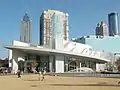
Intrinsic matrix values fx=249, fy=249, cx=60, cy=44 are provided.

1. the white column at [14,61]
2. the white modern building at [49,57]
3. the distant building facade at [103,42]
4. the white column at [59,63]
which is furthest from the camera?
the distant building facade at [103,42]

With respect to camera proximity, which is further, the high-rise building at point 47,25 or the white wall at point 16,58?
the high-rise building at point 47,25

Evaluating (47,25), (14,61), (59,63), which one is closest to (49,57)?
(59,63)

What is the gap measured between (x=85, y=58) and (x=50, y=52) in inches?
855

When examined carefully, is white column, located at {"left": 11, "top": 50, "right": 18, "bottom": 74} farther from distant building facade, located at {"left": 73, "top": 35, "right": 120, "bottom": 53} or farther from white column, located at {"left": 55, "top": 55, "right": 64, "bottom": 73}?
distant building facade, located at {"left": 73, "top": 35, "right": 120, "bottom": 53}

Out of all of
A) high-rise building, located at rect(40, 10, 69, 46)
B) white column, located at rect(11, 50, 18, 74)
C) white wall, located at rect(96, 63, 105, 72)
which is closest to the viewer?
white column, located at rect(11, 50, 18, 74)

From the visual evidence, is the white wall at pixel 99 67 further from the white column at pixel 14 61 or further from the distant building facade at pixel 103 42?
the white column at pixel 14 61

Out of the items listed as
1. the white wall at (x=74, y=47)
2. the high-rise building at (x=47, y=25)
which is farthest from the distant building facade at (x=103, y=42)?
the white wall at (x=74, y=47)

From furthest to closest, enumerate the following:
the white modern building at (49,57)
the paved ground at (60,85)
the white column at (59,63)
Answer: the white column at (59,63) → the white modern building at (49,57) → the paved ground at (60,85)

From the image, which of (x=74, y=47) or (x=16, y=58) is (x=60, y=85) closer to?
(x=16, y=58)

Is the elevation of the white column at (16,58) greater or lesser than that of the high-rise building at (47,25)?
lesser

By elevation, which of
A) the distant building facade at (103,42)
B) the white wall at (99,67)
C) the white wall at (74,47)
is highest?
the distant building facade at (103,42)

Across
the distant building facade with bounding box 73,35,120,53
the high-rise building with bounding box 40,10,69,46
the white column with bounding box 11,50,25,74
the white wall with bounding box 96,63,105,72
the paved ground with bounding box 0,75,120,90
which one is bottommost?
Result: the paved ground with bounding box 0,75,120,90

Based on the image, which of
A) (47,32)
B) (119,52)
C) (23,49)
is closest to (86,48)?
(47,32)

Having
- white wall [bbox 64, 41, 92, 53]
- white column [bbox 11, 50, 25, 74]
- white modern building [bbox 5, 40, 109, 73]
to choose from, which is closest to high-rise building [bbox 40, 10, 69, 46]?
white wall [bbox 64, 41, 92, 53]
